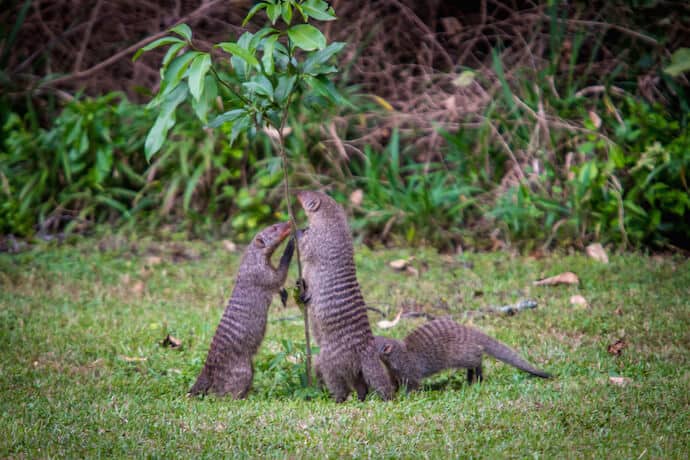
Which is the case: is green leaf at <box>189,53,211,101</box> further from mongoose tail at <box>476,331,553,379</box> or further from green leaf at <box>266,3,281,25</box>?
mongoose tail at <box>476,331,553,379</box>

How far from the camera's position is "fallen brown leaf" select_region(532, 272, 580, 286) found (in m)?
6.77

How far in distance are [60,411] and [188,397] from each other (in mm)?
733

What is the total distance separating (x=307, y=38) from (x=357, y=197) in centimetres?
Result: 492

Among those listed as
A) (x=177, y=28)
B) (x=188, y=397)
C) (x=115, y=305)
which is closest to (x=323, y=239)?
(x=188, y=397)

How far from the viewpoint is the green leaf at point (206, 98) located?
3.59 m

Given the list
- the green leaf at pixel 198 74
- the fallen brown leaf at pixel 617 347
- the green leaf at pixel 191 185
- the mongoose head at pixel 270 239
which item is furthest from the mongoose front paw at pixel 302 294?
the green leaf at pixel 191 185

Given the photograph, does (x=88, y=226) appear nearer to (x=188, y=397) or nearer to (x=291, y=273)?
(x=291, y=273)

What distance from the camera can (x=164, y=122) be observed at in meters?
3.69

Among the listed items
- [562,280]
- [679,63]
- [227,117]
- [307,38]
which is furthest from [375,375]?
[679,63]

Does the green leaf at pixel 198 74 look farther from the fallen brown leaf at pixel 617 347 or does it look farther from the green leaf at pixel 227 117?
the fallen brown leaf at pixel 617 347

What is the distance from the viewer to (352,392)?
15.2 ft

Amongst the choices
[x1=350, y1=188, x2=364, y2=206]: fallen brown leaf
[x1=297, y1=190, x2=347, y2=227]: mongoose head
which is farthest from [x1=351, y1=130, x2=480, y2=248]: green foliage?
[x1=297, y1=190, x2=347, y2=227]: mongoose head

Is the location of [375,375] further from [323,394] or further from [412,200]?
[412,200]

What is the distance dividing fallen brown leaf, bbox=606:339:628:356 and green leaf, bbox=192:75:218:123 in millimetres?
3129
